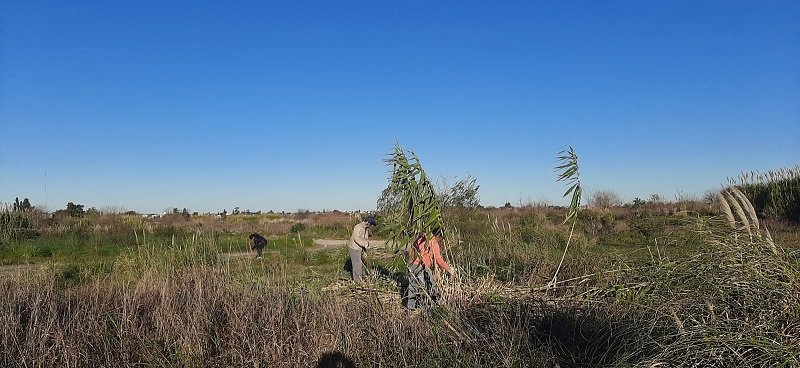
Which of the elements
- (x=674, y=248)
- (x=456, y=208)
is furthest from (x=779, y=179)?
(x=674, y=248)

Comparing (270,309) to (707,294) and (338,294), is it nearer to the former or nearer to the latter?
(338,294)

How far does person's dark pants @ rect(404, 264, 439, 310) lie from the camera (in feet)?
21.6

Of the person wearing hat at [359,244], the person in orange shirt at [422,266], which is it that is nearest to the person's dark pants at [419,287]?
the person in orange shirt at [422,266]

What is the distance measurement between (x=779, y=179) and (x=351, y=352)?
19.3 metres

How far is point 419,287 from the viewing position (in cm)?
664

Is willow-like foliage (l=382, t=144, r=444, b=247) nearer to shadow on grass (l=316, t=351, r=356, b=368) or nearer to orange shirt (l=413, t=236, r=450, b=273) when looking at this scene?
orange shirt (l=413, t=236, r=450, b=273)

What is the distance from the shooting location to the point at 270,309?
565cm

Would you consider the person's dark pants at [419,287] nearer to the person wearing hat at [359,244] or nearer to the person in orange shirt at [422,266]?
the person in orange shirt at [422,266]

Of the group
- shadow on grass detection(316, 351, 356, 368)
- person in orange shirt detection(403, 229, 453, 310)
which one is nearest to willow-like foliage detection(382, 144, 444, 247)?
person in orange shirt detection(403, 229, 453, 310)

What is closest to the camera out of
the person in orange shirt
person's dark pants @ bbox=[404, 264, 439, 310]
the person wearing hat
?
person's dark pants @ bbox=[404, 264, 439, 310]

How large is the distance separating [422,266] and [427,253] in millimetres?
169

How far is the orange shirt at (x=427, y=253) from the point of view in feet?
22.3

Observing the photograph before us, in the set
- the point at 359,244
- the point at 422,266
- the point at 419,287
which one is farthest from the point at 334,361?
the point at 359,244

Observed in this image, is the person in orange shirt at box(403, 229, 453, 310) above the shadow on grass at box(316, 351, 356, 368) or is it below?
above
